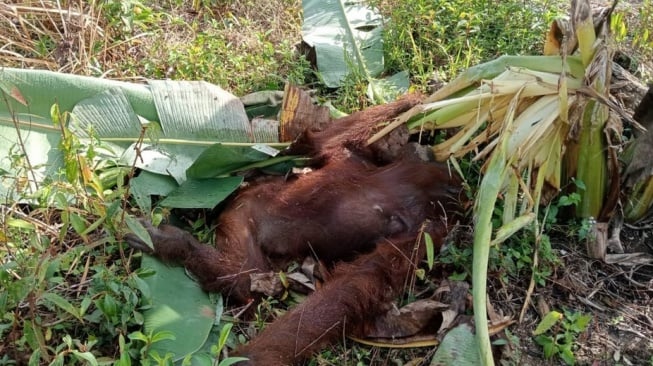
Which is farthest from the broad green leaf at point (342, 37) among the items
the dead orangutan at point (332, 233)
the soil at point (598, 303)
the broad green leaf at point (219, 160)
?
the soil at point (598, 303)

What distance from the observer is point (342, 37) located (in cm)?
398

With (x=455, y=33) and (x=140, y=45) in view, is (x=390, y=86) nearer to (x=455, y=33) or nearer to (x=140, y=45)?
(x=455, y=33)

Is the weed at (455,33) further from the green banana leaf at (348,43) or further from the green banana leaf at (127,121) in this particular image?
the green banana leaf at (127,121)

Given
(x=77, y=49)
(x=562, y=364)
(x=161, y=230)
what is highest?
(x=77, y=49)

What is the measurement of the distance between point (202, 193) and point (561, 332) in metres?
1.55

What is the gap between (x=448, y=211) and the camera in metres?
3.04

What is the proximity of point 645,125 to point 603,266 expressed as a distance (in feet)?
2.01

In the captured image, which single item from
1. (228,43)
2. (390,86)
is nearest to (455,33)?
(390,86)

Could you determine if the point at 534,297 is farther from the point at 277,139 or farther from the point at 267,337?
the point at 277,139

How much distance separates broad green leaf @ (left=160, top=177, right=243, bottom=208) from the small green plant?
1366 millimetres

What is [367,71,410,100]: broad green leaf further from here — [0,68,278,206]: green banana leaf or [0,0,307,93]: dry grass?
[0,68,278,206]: green banana leaf

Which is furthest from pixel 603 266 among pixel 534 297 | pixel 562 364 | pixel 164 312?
pixel 164 312

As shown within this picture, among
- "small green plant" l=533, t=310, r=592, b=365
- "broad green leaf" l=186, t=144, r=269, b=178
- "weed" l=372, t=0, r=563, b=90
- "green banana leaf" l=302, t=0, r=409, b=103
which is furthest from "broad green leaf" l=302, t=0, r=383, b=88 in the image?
"small green plant" l=533, t=310, r=592, b=365

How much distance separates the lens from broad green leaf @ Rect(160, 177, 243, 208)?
2943 mm
